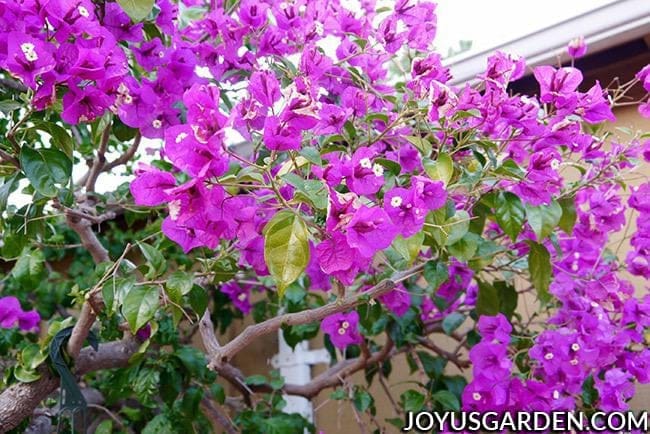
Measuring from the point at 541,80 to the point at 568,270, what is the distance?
764mm

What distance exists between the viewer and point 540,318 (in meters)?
2.22

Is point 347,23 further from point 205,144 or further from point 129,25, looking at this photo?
point 205,144

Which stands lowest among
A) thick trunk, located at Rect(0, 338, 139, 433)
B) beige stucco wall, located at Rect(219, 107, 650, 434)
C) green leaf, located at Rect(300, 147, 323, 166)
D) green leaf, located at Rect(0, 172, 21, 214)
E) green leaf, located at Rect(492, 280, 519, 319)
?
beige stucco wall, located at Rect(219, 107, 650, 434)

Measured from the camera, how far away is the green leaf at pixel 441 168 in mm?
1084

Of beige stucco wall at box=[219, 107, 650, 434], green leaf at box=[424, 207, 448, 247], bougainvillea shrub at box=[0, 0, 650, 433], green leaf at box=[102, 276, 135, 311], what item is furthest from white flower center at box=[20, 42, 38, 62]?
beige stucco wall at box=[219, 107, 650, 434]

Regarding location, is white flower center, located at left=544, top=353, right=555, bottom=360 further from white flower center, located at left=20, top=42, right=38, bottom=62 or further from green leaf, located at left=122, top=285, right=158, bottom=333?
white flower center, located at left=20, top=42, right=38, bottom=62

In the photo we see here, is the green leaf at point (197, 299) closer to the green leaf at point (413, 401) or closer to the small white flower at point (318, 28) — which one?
the small white flower at point (318, 28)

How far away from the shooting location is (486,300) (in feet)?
5.65

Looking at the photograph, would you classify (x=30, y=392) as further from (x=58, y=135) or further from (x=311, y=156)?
(x=311, y=156)

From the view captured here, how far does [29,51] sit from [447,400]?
1.27 m

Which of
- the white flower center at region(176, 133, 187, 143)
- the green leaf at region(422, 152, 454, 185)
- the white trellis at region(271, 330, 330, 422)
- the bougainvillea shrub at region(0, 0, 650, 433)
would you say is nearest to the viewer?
the white flower center at region(176, 133, 187, 143)

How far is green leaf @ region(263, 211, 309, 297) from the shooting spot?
2.84 feet

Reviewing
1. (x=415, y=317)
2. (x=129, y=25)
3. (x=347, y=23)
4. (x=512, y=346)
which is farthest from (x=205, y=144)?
(x=415, y=317)

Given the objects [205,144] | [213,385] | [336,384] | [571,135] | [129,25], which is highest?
[129,25]
